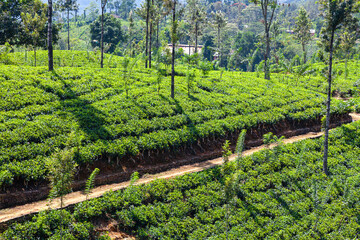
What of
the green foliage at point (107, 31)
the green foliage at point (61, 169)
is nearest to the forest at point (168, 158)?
the green foliage at point (61, 169)

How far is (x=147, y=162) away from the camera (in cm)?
1723

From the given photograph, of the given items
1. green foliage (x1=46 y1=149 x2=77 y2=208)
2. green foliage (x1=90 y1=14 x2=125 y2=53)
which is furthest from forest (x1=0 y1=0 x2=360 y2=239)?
green foliage (x1=90 y1=14 x2=125 y2=53)

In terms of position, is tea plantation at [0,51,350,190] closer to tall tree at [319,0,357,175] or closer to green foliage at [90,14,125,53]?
tall tree at [319,0,357,175]

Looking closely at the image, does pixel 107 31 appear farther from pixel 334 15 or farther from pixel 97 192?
pixel 97 192

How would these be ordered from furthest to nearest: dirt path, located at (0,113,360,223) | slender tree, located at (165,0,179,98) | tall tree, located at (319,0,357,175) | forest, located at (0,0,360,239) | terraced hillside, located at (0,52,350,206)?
1. slender tree, located at (165,0,179,98)
2. tall tree, located at (319,0,357,175)
3. terraced hillside, located at (0,52,350,206)
4. forest, located at (0,0,360,239)
5. dirt path, located at (0,113,360,223)

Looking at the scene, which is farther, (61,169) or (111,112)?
(111,112)

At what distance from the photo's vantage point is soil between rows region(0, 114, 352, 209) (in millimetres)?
12828

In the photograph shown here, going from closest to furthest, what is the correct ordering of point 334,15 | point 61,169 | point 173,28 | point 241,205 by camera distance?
point 61,169 < point 241,205 < point 334,15 < point 173,28

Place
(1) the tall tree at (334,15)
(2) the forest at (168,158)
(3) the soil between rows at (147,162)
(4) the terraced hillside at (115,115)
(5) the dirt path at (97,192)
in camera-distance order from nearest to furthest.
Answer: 1. (5) the dirt path at (97,192)
2. (2) the forest at (168,158)
3. (3) the soil between rows at (147,162)
4. (4) the terraced hillside at (115,115)
5. (1) the tall tree at (334,15)

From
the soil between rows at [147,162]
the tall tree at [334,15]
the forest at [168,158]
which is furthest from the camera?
the tall tree at [334,15]

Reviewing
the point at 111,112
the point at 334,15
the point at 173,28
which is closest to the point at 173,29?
the point at 173,28

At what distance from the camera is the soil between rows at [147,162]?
1283 centimetres

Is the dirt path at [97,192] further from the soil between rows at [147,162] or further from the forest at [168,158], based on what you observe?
the soil between rows at [147,162]

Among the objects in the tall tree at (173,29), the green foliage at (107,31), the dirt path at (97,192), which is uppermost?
the green foliage at (107,31)
